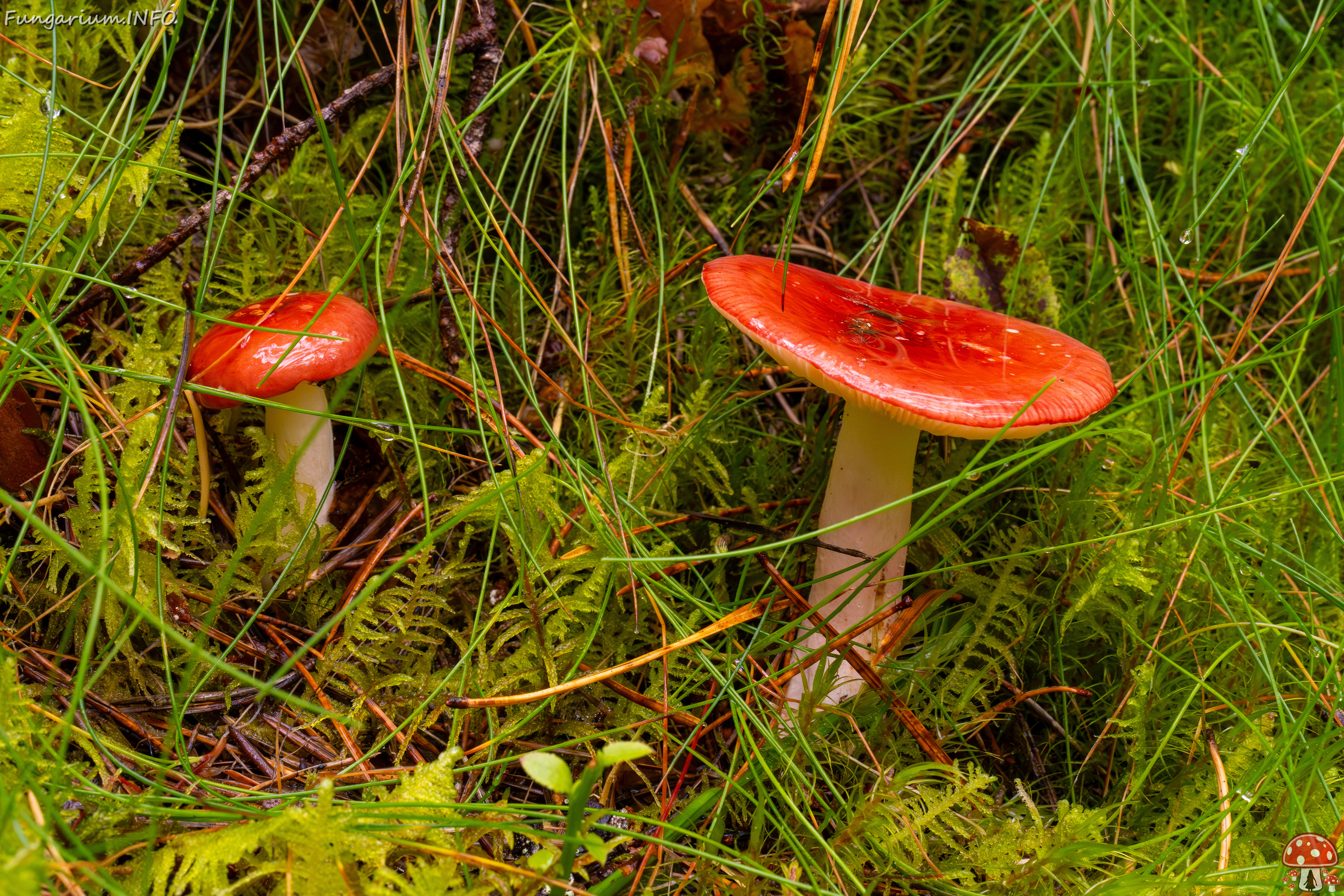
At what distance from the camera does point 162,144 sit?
6.64 feet

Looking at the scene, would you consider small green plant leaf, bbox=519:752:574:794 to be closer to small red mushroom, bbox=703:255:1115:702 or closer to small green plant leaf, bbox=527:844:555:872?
small green plant leaf, bbox=527:844:555:872

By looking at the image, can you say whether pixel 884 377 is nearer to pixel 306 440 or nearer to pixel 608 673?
pixel 608 673

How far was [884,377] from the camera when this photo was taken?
152 cm

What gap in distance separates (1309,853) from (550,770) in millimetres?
1343

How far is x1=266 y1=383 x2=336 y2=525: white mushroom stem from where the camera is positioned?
75.3 inches

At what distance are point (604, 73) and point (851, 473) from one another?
129cm

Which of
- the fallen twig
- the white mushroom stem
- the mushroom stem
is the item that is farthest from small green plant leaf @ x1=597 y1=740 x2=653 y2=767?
the white mushroom stem

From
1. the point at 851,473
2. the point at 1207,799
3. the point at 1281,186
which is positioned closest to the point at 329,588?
the point at 851,473

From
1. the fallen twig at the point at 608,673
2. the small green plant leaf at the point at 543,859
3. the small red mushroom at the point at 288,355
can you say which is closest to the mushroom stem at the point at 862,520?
the fallen twig at the point at 608,673

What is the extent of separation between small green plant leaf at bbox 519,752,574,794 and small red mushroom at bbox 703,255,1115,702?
698 millimetres

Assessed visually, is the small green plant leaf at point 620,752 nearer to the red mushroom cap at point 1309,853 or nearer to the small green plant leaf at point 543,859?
the small green plant leaf at point 543,859

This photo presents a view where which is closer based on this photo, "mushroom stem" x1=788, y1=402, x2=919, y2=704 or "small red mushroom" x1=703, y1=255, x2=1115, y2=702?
"small red mushroom" x1=703, y1=255, x2=1115, y2=702

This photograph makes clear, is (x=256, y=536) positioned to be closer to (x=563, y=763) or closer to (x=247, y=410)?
(x=247, y=410)

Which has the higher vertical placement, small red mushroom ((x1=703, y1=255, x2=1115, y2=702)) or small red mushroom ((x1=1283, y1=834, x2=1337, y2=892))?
small red mushroom ((x1=703, y1=255, x2=1115, y2=702))
